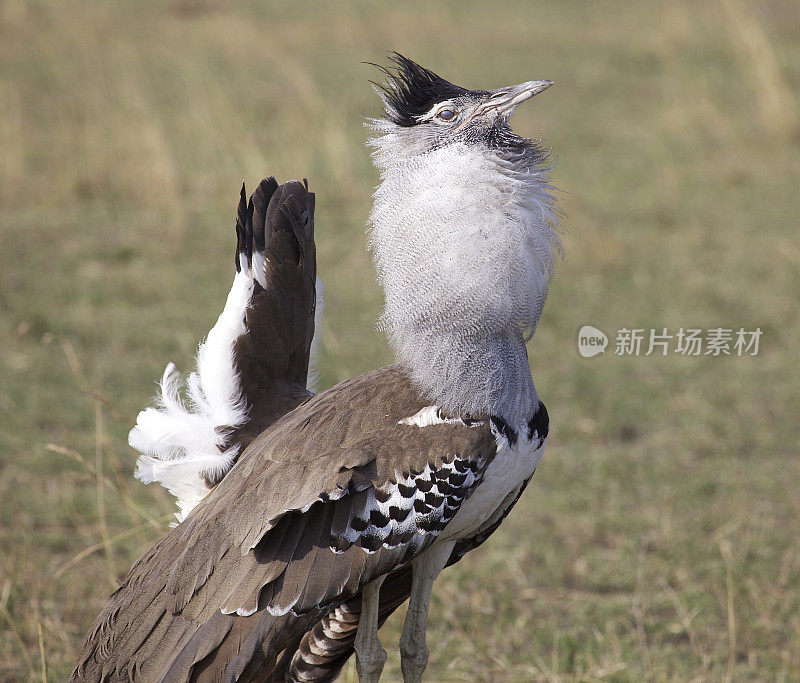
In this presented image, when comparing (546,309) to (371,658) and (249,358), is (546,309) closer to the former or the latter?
(249,358)

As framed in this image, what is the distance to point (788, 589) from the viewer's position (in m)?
3.10

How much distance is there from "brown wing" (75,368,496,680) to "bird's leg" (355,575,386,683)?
0.49ft

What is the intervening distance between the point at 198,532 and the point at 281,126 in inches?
205

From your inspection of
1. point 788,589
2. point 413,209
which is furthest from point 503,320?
point 788,589

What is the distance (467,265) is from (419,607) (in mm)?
735

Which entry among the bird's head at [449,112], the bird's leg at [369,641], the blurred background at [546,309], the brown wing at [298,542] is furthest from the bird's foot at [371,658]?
the bird's head at [449,112]

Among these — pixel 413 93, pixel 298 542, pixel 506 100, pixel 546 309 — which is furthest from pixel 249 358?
pixel 546 309

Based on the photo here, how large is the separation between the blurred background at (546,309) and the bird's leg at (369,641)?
0.66m

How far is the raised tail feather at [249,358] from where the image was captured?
2410 mm

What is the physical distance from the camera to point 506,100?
6.63ft

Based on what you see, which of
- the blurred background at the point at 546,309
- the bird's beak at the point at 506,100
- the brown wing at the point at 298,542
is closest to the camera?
the brown wing at the point at 298,542

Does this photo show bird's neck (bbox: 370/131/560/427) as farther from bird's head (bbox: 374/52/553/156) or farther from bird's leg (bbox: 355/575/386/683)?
bird's leg (bbox: 355/575/386/683)

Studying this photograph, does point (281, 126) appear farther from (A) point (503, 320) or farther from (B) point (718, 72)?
(A) point (503, 320)

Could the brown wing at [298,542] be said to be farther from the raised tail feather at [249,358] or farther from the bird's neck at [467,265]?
the raised tail feather at [249,358]
